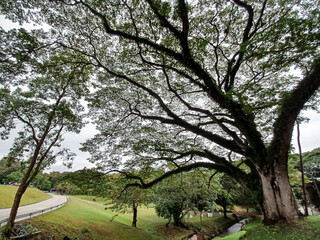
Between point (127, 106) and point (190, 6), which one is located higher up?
point (190, 6)

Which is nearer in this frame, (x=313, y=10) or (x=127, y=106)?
(x=313, y=10)

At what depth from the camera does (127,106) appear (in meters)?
8.90

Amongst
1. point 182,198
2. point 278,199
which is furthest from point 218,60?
point 182,198

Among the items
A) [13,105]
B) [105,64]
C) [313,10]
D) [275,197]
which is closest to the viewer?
[313,10]

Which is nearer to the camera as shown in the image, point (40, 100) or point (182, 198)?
point (40, 100)

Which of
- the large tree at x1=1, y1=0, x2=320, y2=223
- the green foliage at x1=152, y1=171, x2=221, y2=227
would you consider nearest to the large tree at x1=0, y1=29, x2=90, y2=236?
the large tree at x1=1, y1=0, x2=320, y2=223

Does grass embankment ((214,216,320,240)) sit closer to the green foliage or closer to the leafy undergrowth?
the leafy undergrowth

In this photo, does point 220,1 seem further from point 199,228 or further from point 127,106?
point 199,228

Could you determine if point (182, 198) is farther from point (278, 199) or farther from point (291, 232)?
point (291, 232)

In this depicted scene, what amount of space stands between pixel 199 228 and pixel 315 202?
1629 cm

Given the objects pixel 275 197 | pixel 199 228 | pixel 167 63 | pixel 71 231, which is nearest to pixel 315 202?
pixel 199 228

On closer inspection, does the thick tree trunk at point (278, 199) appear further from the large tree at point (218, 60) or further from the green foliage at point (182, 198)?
the green foliage at point (182, 198)

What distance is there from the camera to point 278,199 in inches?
217

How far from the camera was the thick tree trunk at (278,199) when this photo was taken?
5.37 metres
